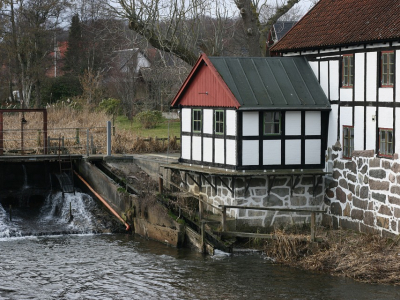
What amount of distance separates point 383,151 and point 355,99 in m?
1.97

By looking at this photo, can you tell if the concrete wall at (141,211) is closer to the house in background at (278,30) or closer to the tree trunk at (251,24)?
the tree trunk at (251,24)

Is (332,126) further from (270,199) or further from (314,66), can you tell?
(270,199)

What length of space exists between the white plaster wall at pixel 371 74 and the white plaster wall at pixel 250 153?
3612mm

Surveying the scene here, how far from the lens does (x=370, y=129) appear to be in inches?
903

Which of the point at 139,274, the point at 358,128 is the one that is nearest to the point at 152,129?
the point at 358,128

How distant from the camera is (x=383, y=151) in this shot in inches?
883

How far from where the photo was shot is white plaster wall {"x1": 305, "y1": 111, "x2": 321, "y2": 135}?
24.6m

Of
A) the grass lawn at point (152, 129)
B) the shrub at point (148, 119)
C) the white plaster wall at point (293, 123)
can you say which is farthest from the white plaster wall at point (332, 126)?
the shrub at point (148, 119)

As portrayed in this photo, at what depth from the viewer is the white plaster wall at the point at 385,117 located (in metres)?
22.1

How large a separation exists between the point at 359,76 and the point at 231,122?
13.0 feet

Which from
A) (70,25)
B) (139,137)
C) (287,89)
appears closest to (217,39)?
(139,137)

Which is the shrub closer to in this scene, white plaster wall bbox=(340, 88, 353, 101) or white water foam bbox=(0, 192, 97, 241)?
white water foam bbox=(0, 192, 97, 241)

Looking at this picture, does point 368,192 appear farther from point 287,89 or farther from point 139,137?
A: point 139,137

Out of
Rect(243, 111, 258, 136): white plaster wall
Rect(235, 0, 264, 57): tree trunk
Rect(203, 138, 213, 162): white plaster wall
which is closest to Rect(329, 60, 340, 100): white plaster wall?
Rect(243, 111, 258, 136): white plaster wall
